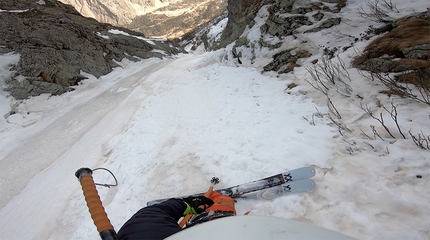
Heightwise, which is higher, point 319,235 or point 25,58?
point 25,58

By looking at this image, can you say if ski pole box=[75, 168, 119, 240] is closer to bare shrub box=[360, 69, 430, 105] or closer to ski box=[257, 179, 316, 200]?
ski box=[257, 179, 316, 200]

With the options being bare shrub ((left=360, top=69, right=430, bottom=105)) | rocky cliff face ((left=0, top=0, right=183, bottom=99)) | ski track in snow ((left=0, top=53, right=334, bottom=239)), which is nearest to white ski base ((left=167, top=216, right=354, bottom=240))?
ski track in snow ((left=0, top=53, right=334, bottom=239))

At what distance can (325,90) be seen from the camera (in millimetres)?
5562

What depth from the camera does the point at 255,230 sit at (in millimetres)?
1339

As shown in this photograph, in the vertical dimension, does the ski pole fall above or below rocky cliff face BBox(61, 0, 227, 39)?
below

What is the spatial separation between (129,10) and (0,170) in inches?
8956

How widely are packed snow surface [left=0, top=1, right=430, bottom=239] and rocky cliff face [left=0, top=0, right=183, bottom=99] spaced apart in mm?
4435

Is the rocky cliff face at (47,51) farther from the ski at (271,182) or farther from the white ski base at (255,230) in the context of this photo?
the white ski base at (255,230)

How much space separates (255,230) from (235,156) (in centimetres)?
312

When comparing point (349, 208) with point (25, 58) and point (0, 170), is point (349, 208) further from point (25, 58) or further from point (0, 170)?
point (25, 58)

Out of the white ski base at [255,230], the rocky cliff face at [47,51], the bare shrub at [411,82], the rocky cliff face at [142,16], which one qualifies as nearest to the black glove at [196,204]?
the white ski base at [255,230]

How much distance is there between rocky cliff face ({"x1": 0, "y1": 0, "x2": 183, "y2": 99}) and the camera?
13433 millimetres

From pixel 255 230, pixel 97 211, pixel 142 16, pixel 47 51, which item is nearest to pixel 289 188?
pixel 255 230

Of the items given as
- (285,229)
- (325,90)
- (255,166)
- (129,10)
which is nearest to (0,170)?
(255,166)
